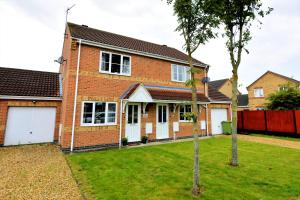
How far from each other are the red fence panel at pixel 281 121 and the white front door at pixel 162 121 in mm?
11354

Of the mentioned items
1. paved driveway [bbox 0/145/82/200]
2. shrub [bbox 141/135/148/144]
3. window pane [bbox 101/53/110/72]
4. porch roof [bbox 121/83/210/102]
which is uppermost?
window pane [bbox 101/53/110/72]

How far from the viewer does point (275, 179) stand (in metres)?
5.89

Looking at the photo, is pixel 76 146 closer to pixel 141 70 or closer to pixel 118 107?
pixel 118 107

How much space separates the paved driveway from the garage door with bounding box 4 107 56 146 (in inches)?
82.4

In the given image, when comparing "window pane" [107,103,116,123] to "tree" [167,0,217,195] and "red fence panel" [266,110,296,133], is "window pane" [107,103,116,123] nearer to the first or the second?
"tree" [167,0,217,195]

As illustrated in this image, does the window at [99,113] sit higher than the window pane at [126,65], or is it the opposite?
the window pane at [126,65]

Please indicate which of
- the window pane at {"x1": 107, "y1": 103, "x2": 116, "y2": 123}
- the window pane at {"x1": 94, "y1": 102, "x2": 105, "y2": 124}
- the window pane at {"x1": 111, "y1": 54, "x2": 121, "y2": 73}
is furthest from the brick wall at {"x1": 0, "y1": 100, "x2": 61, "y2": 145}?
the window pane at {"x1": 111, "y1": 54, "x2": 121, "y2": 73}

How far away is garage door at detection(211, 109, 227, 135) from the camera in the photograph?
56.2 feet

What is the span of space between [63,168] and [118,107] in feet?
17.7

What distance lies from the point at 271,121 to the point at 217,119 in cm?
532

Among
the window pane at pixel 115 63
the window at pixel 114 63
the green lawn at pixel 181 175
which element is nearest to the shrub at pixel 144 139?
the green lawn at pixel 181 175

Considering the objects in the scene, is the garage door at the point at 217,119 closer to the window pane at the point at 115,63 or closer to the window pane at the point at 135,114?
the window pane at the point at 135,114

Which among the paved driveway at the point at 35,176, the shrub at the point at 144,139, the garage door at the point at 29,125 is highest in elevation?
the garage door at the point at 29,125

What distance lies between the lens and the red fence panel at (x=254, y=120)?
1772 centimetres
